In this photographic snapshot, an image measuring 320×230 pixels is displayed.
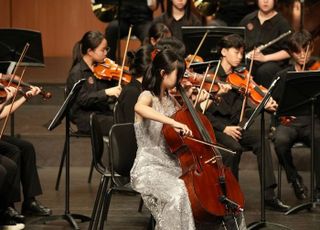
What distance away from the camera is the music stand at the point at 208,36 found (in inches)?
257

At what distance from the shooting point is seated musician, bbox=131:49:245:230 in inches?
177

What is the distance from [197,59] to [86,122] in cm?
93

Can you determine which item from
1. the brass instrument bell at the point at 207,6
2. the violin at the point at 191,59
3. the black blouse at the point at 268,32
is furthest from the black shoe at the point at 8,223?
the brass instrument bell at the point at 207,6

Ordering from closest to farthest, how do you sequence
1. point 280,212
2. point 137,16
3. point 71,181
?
point 280,212 → point 71,181 → point 137,16

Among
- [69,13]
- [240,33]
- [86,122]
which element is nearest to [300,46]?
[240,33]

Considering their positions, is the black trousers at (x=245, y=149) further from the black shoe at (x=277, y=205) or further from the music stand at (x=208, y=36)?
the music stand at (x=208, y=36)

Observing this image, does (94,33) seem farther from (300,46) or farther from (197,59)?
(300,46)

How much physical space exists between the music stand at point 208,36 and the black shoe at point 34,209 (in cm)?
168

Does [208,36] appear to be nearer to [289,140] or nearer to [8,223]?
[289,140]

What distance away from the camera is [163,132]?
4.57 metres

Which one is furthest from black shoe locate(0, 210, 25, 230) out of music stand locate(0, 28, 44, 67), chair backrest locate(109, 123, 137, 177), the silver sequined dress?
music stand locate(0, 28, 44, 67)

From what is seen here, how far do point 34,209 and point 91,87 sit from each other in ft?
3.53

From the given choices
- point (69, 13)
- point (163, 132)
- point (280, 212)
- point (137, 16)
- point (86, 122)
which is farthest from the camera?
point (69, 13)

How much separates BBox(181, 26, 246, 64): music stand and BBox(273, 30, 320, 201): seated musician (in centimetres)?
44
